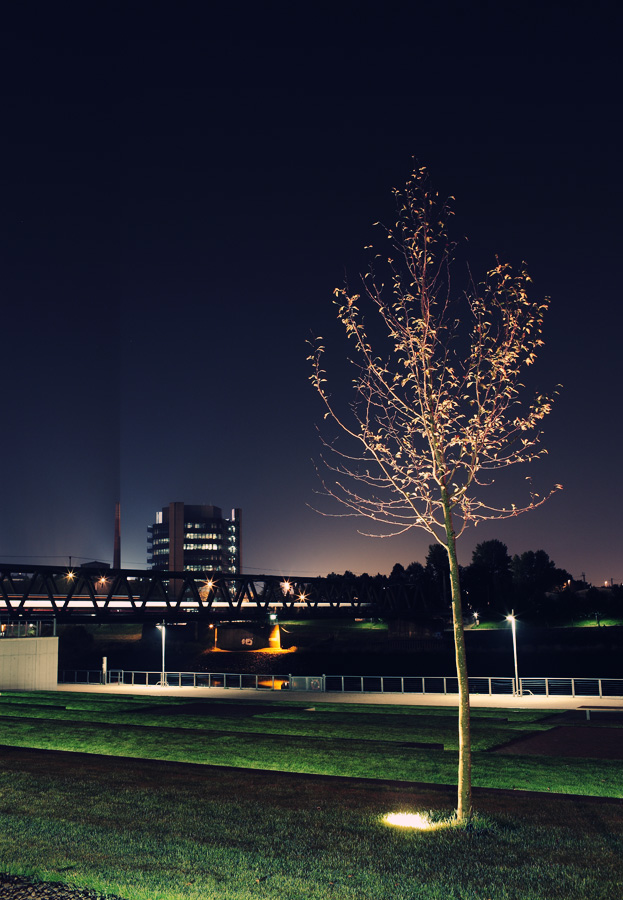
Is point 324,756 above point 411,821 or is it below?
below

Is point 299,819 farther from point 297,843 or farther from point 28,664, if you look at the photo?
point 28,664

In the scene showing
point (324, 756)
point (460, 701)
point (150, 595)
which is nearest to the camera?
point (460, 701)

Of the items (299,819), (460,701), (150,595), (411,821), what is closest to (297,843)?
(299,819)

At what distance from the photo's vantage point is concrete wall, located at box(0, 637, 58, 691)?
2264 inches

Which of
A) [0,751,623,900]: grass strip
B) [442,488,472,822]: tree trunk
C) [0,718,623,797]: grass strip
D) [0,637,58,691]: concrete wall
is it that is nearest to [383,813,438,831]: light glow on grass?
[0,751,623,900]: grass strip

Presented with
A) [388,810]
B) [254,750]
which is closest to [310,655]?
[254,750]

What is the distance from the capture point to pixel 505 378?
1509cm

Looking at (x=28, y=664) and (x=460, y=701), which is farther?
(x=28, y=664)

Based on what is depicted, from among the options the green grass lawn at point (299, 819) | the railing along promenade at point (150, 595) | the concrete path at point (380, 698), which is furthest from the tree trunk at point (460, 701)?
the railing along promenade at point (150, 595)

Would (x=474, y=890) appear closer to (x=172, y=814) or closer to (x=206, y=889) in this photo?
(x=206, y=889)

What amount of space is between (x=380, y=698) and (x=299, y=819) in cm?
3424

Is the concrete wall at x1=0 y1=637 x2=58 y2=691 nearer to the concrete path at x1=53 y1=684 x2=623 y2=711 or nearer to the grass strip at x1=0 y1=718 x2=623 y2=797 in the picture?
the concrete path at x1=53 y1=684 x2=623 y2=711

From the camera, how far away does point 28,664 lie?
58.5m

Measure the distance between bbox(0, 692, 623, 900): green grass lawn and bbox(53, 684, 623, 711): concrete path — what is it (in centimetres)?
1318
